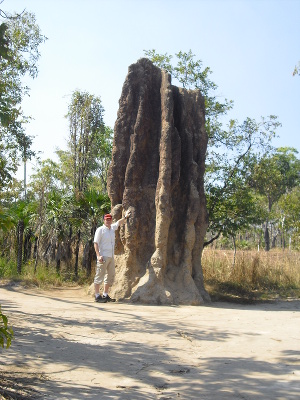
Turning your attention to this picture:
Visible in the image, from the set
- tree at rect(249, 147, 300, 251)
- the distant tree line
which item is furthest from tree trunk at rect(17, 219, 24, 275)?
tree at rect(249, 147, 300, 251)

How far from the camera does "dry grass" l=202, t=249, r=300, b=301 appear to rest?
12.6 meters

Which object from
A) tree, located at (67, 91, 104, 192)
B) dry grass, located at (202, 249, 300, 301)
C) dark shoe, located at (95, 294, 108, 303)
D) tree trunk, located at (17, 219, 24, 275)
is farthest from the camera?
tree, located at (67, 91, 104, 192)

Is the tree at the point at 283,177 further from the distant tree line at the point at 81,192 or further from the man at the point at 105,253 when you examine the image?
the man at the point at 105,253

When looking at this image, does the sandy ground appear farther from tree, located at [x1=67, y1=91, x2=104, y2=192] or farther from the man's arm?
tree, located at [x1=67, y1=91, x2=104, y2=192]

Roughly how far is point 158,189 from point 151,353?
4.73 metres

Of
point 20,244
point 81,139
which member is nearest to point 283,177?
point 81,139

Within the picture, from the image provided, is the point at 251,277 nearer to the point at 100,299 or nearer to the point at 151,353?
the point at 100,299

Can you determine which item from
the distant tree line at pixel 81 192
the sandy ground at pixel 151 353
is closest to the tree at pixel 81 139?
the distant tree line at pixel 81 192

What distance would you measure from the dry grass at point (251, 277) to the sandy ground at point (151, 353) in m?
4.07

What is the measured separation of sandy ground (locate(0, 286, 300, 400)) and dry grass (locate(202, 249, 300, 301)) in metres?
4.07

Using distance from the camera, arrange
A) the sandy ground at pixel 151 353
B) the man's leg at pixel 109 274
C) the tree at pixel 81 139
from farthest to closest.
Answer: the tree at pixel 81 139 < the man's leg at pixel 109 274 < the sandy ground at pixel 151 353

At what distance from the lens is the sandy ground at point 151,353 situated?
4.23 m

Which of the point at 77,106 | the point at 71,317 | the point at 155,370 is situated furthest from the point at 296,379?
the point at 77,106

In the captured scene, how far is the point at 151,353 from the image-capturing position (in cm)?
549
